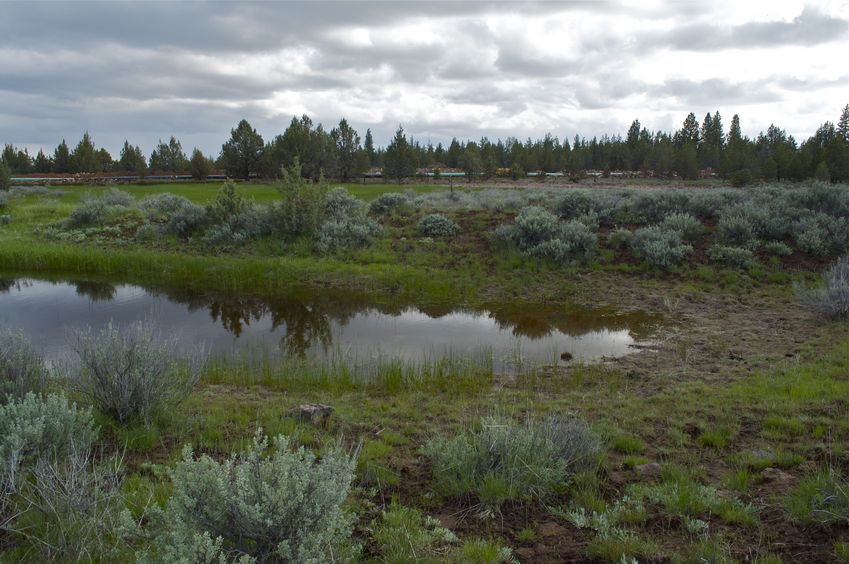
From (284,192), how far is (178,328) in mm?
8732

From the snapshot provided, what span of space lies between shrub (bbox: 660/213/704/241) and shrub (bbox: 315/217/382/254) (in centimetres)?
937

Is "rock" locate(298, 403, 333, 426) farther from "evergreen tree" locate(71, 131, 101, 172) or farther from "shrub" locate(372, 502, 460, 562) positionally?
"evergreen tree" locate(71, 131, 101, 172)

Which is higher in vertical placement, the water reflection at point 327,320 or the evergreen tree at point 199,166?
the evergreen tree at point 199,166

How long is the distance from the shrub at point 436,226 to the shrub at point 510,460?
14.0 m

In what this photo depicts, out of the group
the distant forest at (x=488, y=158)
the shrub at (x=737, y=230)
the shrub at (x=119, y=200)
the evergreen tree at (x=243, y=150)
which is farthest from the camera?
the evergreen tree at (x=243, y=150)

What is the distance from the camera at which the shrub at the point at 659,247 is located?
50.6 ft

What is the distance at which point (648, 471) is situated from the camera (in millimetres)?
5145

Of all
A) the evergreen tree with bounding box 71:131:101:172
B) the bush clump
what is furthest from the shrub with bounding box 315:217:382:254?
the evergreen tree with bounding box 71:131:101:172

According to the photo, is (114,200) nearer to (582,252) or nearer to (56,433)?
(582,252)

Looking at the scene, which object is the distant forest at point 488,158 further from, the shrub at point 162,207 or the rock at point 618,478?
the rock at point 618,478

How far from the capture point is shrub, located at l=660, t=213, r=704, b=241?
17.1 metres

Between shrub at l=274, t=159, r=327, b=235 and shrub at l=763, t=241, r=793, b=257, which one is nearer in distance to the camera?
shrub at l=763, t=241, r=793, b=257

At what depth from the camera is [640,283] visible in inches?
579

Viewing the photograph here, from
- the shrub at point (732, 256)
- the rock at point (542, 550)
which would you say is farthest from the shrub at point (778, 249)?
the rock at point (542, 550)
